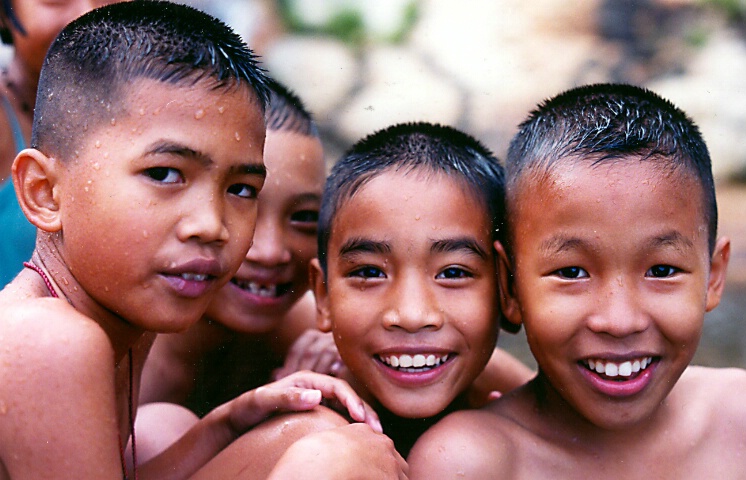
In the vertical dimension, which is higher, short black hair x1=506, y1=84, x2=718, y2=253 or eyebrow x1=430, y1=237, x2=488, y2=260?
short black hair x1=506, y1=84, x2=718, y2=253

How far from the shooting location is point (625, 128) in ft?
6.88

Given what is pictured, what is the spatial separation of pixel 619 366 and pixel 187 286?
98cm

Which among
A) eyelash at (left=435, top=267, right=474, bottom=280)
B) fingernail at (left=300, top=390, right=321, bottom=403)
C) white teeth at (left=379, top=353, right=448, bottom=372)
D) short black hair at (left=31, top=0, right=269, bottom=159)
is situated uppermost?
short black hair at (left=31, top=0, right=269, bottom=159)

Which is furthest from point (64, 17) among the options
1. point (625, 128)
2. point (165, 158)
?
point (625, 128)

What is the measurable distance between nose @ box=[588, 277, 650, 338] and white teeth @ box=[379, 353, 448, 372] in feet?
1.40

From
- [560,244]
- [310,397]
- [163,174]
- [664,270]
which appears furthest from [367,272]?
[664,270]

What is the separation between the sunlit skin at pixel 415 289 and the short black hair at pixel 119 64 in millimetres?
431

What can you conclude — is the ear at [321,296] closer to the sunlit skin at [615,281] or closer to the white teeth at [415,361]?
the white teeth at [415,361]

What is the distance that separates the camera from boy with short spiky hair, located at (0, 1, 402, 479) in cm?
174

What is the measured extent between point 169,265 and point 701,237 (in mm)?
1207

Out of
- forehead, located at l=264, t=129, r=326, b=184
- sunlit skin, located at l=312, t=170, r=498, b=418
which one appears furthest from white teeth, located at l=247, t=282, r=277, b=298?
sunlit skin, located at l=312, t=170, r=498, b=418

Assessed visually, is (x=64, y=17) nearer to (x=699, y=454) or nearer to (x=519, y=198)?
(x=519, y=198)

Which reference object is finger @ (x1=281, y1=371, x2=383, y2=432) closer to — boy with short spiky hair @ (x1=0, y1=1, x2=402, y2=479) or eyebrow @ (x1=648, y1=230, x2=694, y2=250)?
boy with short spiky hair @ (x1=0, y1=1, x2=402, y2=479)

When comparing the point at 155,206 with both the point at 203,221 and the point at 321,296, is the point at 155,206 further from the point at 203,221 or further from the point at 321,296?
the point at 321,296
